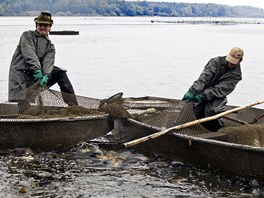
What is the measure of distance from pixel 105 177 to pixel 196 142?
1473 mm

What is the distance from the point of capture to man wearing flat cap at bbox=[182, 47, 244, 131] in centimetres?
986

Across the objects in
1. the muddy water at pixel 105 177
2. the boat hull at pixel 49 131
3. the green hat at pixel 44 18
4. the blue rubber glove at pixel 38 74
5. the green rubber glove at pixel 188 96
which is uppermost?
the green hat at pixel 44 18

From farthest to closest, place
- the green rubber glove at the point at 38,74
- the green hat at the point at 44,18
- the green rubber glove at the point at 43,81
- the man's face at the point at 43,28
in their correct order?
1. the man's face at the point at 43,28
2. the green hat at the point at 44,18
3. the green rubber glove at the point at 38,74
4. the green rubber glove at the point at 43,81

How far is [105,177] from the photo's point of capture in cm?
884

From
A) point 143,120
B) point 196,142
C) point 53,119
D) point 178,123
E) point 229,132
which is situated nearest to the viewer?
point 196,142

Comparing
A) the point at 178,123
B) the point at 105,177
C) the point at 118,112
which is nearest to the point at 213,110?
the point at 178,123

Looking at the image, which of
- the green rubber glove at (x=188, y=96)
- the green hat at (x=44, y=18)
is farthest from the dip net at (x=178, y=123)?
the green hat at (x=44, y=18)

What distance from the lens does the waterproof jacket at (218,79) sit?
32.3 ft

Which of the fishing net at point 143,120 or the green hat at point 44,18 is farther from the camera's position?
the green hat at point 44,18

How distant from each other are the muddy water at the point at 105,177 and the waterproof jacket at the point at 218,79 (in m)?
1.32

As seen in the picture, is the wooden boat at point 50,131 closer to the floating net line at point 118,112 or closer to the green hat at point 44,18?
the floating net line at point 118,112

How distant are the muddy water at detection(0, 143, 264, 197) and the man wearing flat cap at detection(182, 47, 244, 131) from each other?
3.72ft

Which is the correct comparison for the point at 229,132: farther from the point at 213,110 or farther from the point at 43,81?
the point at 43,81

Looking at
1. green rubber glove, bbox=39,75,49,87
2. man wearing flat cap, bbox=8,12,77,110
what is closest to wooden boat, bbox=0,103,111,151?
green rubber glove, bbox=39,75,49,87
